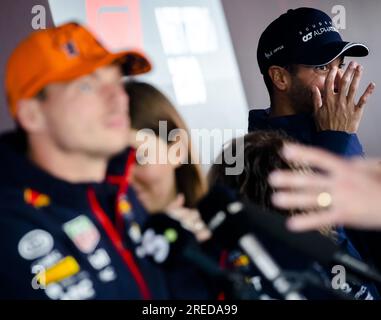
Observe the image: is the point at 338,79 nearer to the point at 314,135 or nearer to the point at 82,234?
the point at 314,135

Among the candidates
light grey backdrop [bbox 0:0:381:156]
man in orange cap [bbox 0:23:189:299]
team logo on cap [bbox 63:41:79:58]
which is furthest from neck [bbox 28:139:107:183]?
light grey backdrop [bbox 0:0:381:156]

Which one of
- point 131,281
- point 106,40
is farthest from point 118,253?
point 106,40

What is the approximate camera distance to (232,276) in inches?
26.0

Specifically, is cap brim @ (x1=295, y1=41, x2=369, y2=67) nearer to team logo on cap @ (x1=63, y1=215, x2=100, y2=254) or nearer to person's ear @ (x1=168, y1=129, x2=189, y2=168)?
person's ear @ (x1=168, y1=129, x2=189, y2=168)

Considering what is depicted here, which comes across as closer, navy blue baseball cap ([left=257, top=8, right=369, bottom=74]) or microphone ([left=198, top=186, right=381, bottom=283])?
microphone ([left=198, top=186, right=381, bottom=283])

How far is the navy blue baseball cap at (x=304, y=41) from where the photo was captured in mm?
970

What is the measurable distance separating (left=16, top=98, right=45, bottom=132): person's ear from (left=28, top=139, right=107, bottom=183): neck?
0.02 metres

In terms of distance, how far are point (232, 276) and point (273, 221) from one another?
79mm

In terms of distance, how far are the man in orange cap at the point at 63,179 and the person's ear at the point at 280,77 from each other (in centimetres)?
43

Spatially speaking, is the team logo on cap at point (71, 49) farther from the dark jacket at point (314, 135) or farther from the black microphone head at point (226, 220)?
the dark jacket at point (314, 135)

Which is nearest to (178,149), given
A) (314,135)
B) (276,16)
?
(314,135)

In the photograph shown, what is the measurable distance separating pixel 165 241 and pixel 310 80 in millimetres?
474

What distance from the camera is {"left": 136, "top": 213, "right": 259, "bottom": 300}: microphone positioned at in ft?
2.06

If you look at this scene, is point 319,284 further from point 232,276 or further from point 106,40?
point 106,40
